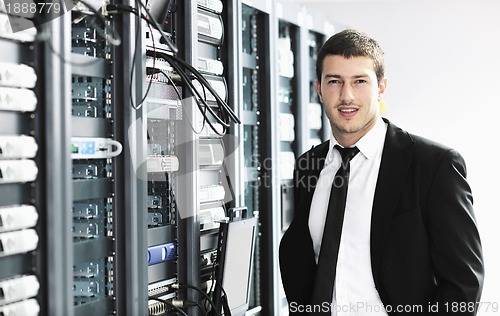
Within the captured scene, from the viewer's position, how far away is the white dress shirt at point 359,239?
218 centimetres

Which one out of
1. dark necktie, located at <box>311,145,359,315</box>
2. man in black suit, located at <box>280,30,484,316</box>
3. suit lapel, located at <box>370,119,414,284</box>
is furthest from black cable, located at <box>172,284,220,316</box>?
suit lapel, located at <box>370,119,414,284</box>

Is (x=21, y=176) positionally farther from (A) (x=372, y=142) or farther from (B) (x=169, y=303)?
(A) (x=372, y=142)

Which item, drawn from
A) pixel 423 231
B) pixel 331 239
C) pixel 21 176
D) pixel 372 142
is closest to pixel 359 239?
pixel 331 239

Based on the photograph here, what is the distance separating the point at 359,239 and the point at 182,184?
2.27 feet

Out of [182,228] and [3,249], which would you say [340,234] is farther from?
[3,249]

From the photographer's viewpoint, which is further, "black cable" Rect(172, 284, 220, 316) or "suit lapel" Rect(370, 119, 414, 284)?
"black cable" Rect(172, 284, 220, 316)

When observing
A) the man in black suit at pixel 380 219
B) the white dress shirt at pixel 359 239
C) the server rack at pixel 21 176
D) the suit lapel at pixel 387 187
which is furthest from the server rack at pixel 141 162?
the suit lapel at pixel 387 187

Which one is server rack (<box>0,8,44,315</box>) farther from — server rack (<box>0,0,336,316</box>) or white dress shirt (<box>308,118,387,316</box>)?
white dress shirt (<box>308,118,387,316</box>)

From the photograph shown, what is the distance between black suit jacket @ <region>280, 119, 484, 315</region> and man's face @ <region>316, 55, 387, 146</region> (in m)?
0.11

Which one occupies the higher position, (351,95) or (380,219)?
(351,95)

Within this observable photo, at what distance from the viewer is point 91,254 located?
6.79 ft

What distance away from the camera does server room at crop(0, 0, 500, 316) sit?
184 cm

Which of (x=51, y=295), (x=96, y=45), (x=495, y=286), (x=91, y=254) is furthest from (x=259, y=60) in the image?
(x=495, y=286)

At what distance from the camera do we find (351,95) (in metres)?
2.24
